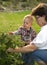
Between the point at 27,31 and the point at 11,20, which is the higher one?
the point at 11,20

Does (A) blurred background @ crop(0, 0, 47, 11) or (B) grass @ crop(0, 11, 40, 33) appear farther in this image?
(A) blurred background @ crop(0, 0, 47, 11)

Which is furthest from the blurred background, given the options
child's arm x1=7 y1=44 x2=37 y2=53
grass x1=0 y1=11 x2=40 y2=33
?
child's arm x1=7 y1=44 x2=37 y2=53

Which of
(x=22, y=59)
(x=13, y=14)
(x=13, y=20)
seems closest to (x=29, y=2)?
(x=13, y=14)

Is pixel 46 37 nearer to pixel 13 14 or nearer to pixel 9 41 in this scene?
pixel 9 41

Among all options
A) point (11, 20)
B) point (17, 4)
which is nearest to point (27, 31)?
point (11, 20)

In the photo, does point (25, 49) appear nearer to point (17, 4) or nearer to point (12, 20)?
point (12, 20)

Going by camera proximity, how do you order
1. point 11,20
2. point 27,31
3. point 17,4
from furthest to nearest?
point 17,4 < point 11,20 < point 27,31

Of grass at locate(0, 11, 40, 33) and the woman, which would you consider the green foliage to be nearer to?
the woman

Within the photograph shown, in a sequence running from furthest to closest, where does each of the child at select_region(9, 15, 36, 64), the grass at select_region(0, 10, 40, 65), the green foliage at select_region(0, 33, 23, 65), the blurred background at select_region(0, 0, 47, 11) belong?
the blurred background at select_region(0, 0, 47, 11), the grass at select_region(0, 10, 40, 65), the child at select_region(9, 15, 36, 64), the green foliage at select_region(0, 33, 23, 65)

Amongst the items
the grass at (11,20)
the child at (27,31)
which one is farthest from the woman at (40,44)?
the grass at (11,20)

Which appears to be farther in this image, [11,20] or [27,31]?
[11,20]

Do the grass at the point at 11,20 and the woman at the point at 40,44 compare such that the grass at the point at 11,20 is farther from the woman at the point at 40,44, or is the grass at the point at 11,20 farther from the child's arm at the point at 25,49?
the child's arm at the point at 25,49

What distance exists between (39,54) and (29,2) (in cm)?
1154

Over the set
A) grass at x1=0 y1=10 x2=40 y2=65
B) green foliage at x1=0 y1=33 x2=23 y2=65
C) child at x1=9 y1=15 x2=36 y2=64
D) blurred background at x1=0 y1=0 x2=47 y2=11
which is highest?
blurred background at x1=0 y1=0 x2=47 y2=11
